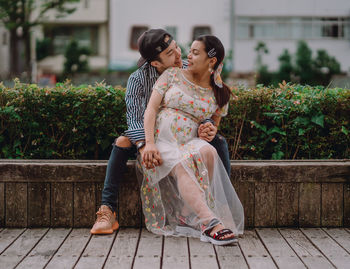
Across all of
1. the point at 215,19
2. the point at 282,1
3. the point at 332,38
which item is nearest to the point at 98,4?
the point at 215,19

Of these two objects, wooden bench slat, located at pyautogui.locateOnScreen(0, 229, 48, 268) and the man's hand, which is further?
the man's hand

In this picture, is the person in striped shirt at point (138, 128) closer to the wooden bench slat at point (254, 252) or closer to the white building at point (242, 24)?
the wooden bench slat at point (254, 252)

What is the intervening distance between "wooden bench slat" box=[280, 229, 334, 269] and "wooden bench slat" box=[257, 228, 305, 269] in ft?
0.12

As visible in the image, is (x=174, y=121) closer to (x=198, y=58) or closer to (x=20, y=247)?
(x=198, y=58)

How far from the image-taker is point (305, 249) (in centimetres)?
286

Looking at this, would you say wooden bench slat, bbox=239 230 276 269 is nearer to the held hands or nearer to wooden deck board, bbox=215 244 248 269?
wooden deck board, bbox=215 244 248 269

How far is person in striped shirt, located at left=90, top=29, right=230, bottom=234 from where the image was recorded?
3.16m

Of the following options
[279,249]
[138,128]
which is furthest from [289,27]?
[279,249]

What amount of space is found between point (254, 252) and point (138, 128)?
42.5 inches

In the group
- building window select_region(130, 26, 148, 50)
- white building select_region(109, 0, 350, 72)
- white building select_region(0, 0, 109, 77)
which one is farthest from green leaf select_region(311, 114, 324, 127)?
white building select_region(0, 0, 109, 77)

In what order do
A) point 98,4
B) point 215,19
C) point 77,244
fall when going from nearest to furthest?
1. point 77,244
2. point 215,19
3. point 98,4

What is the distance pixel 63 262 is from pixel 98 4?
26.2 metres

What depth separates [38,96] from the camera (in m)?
3.73

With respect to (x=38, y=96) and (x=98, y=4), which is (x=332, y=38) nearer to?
(x=98, y=4)
